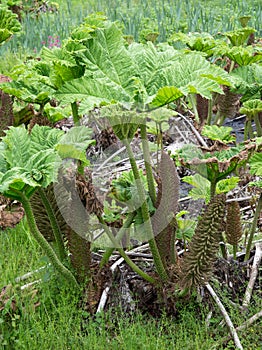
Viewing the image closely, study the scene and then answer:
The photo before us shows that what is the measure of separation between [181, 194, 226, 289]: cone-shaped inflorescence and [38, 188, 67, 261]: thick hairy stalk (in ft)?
1.65

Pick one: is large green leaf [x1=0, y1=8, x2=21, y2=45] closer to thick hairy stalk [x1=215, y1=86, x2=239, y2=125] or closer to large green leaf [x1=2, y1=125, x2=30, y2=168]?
thick hairy stalk [x1=215, y1=86, x2=239, y2=125]

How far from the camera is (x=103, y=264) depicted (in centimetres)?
228

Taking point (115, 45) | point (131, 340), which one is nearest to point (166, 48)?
point (115, 45)

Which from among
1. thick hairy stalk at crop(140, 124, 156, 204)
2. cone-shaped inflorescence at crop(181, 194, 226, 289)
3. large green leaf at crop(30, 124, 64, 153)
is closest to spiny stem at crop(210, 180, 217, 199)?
cone-shaped inflorescence at crop(181, 194, 226, 289)

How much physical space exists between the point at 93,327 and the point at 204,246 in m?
0.54

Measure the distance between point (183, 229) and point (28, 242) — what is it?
875mm

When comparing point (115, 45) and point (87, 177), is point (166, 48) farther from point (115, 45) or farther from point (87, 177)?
point (87, 177)

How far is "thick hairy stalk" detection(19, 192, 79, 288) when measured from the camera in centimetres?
196

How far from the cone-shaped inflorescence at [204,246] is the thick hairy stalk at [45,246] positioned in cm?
45

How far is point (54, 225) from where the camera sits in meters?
2.19

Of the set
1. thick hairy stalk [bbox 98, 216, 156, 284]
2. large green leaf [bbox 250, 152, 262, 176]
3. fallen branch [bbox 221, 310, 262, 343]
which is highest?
large green leaf [bbox 250, 152, 262, 176]

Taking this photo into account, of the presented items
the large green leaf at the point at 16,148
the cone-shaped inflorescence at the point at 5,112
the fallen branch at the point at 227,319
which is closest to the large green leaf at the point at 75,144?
the large green leaf at the point at 16,148

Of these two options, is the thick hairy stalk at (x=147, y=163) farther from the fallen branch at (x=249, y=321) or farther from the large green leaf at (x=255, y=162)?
the fallen branch at (x=249, y=321)

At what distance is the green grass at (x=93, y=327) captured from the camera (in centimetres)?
208
